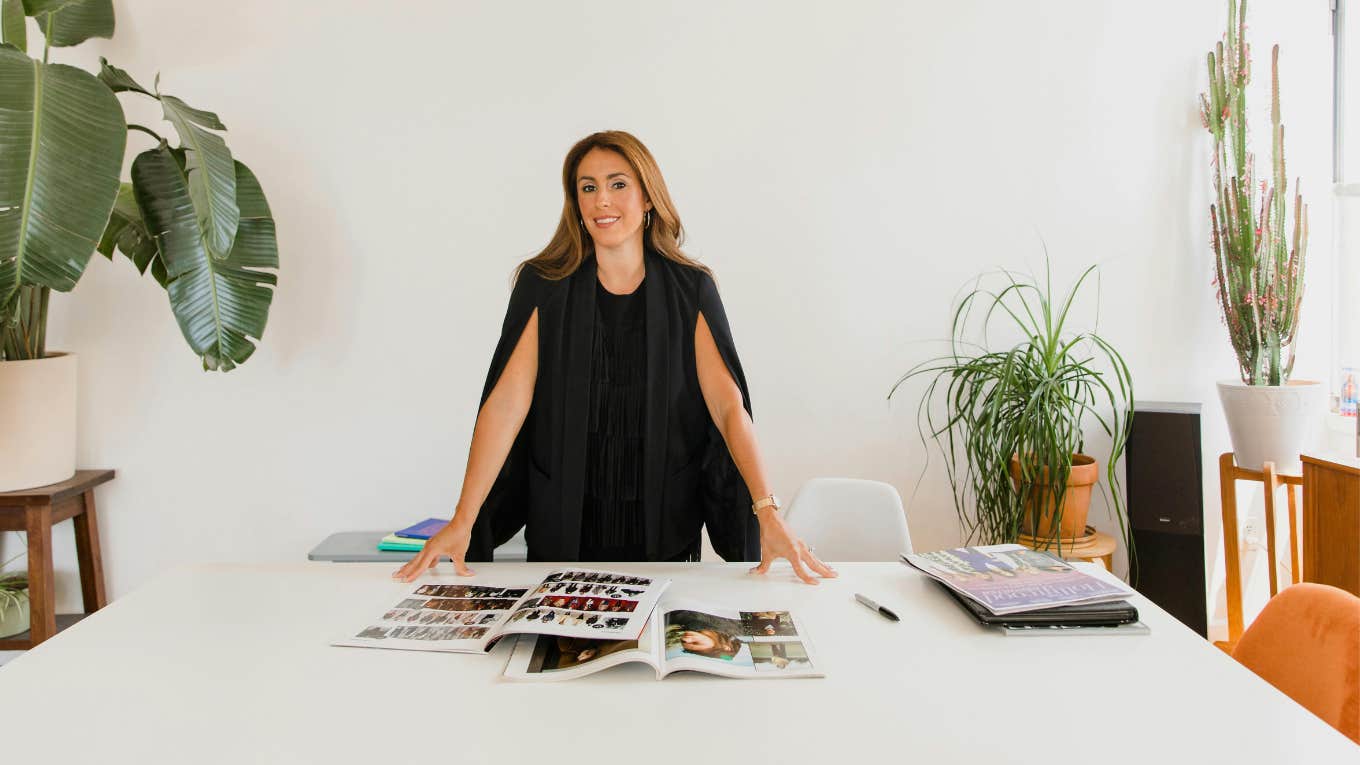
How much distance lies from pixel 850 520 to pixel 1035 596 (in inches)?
34.2

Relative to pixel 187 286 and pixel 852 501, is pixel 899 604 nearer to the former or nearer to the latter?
pixel 852 501

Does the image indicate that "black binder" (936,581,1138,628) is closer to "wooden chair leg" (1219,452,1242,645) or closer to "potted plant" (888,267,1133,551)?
"potted plant" (888,267,1133,551)

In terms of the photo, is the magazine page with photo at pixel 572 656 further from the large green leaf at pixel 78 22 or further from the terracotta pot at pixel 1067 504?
the large green leaf at pixel 78 22

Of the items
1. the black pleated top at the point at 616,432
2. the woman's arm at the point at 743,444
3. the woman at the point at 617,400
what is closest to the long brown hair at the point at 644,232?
the woman at the point at 617,400

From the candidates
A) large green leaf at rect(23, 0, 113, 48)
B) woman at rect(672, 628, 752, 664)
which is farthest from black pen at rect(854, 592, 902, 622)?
large green leaf at rect(23, 0, 113, 48)

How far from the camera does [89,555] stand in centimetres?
325

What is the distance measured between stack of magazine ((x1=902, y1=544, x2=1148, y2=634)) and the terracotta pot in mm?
1277

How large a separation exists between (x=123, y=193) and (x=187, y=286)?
0.38 meters

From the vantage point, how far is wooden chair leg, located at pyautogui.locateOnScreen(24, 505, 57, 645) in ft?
9.73

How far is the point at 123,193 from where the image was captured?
2.99 meters

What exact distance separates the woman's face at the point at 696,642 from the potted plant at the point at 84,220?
182 cm

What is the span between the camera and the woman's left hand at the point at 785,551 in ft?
6.20

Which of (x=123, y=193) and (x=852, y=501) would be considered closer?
(x=852, y=501)

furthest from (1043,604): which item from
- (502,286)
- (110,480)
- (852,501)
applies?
(110,480)
